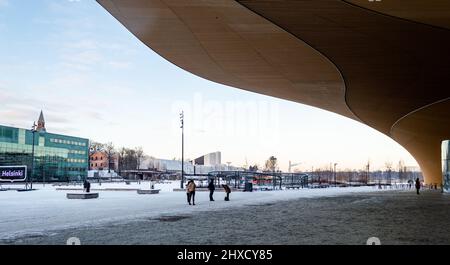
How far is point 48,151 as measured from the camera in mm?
24906

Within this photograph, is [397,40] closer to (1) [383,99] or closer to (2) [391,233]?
(2) [391,233]

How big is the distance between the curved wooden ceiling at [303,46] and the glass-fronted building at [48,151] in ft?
28.0

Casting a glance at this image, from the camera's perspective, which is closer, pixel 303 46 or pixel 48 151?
pixel 303 46

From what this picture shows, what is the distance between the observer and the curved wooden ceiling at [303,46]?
554 inches

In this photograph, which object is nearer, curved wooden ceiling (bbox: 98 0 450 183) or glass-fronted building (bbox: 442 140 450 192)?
curved wooden ceiling (bbox: 98 0 450 183)

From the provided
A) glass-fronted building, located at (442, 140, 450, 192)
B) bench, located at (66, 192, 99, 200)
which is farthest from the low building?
glass-fronted building, located at (442, 140, 450, 192)

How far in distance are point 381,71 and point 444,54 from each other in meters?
3.80

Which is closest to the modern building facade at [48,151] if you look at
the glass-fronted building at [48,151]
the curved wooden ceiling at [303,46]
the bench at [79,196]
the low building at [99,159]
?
the glass-fronted building at [48,151]

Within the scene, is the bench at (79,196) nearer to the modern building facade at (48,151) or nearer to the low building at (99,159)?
the modern building facade at (48,151)

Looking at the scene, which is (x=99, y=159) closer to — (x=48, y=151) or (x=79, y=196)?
(x=79, y=196)

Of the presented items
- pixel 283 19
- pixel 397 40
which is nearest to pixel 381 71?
pixel 397 40

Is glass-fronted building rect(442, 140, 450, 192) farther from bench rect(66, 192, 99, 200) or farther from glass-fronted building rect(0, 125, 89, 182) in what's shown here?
bench rect(66, 192, 99, 200)

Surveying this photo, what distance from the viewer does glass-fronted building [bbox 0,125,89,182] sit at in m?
23.2

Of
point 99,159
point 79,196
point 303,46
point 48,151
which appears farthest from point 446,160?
point 99,159
